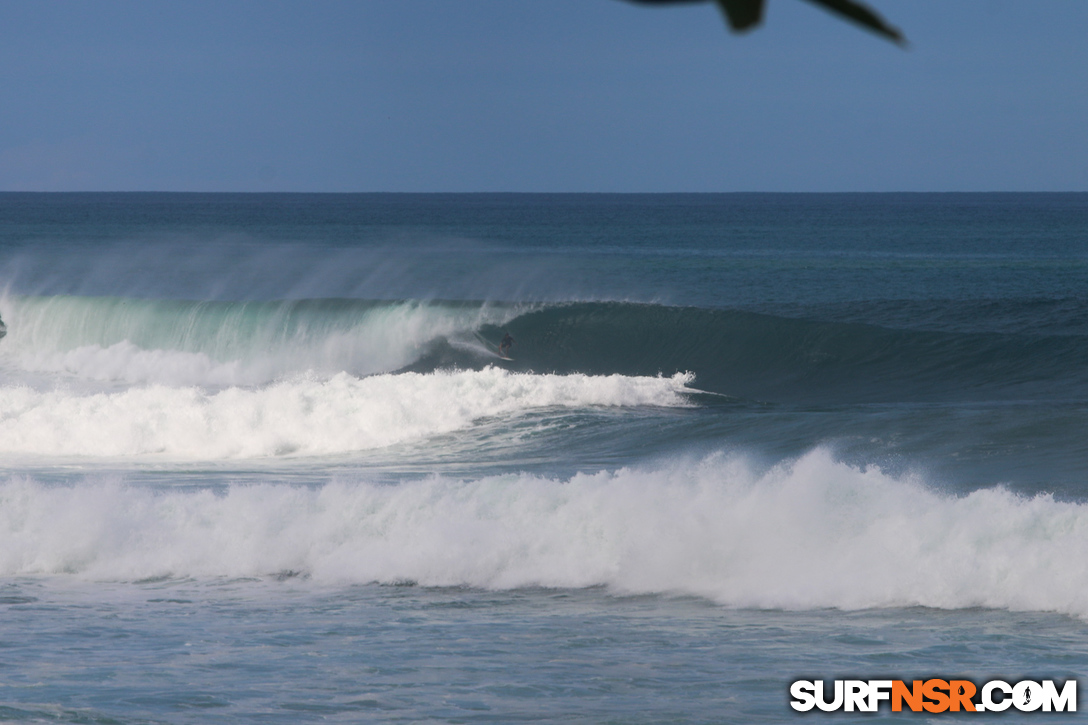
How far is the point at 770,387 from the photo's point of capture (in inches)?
903

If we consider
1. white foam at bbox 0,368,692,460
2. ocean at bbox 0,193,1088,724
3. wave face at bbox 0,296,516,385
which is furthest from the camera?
wave face at bbox 0,296,516,385

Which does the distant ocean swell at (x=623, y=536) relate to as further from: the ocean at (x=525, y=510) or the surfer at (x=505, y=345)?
the surfer at (x=505, y=345)

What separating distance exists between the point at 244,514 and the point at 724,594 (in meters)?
4.59

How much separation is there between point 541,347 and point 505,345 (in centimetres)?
80

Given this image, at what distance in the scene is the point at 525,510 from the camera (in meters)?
11.1

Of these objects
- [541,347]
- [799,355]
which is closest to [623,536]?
[799,355]

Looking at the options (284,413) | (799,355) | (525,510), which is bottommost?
(525,510)

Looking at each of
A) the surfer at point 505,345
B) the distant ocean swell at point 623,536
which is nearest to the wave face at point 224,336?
the surfer at point 505,345

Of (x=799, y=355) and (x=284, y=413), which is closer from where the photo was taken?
(x=284, y=413)

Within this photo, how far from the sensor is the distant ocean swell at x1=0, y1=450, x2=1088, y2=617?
9344mm

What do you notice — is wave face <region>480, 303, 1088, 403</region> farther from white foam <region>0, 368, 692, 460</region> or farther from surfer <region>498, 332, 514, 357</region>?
white foam <region>0, 368, 692, 460</region>

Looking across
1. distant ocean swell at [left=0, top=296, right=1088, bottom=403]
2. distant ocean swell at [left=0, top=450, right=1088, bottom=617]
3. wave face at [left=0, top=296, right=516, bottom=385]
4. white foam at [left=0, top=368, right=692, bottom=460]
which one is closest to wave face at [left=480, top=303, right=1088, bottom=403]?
distant ocean swell at [left=0, top=296, right=1088, bottom=403]

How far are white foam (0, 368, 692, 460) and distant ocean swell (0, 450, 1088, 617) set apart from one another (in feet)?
17.4

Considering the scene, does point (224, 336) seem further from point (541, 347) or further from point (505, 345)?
point (541, 347)
